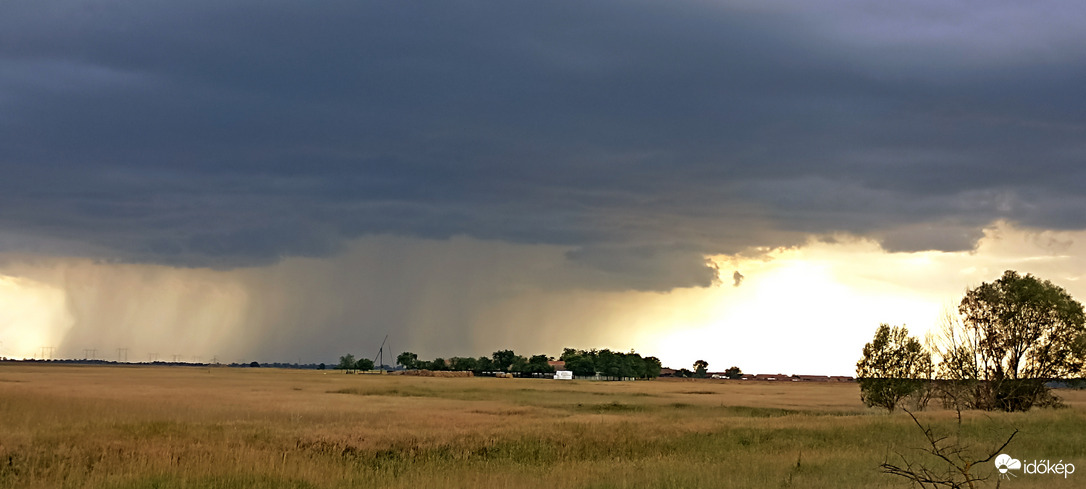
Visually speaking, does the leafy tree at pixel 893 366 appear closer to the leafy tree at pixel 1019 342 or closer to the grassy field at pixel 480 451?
the leafy tree at pixel 1019 342

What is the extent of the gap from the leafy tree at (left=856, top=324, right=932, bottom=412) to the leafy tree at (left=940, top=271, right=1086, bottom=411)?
5.95ft

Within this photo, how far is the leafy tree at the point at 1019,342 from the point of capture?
58500mm

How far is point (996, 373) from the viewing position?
60.3 m

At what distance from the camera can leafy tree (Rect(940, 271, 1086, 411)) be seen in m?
58.5

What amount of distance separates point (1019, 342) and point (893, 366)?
28.7 feet

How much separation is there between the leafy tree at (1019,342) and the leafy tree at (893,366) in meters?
1.81

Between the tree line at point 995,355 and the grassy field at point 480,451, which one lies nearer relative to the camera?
the grassy field at point 480,451

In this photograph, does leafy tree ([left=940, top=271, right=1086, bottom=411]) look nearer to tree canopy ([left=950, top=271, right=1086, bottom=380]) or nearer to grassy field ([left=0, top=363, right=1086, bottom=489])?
tree canopy ([left=950, top=271, right=1086, bottom=380])

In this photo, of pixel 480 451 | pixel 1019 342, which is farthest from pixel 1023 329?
pixel 480 451

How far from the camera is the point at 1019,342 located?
196ft

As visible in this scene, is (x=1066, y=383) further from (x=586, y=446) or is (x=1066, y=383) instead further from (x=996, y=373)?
(x=586, y=446)

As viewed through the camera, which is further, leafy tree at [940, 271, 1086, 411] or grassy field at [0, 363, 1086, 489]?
leafy tree at [940, 271, 1086, 411]

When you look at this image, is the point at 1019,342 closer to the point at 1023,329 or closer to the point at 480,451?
the point at 1023,329

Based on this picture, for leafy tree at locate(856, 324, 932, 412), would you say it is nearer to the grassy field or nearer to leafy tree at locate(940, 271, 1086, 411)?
leafy tree at locate(940, 271, 1086, 411)
